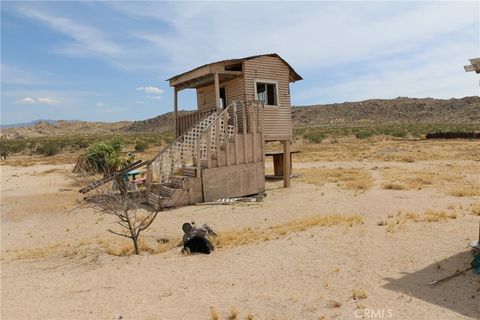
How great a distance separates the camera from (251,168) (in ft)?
49.6

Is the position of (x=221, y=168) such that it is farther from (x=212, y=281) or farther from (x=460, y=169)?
(x=460, y=169)

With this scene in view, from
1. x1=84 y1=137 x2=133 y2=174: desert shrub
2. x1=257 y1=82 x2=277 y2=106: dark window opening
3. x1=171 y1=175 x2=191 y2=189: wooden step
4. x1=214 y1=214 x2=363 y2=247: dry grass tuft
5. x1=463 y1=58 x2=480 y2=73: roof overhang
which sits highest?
x1=257 y1=82 x2=277 y2=106: dark window opening

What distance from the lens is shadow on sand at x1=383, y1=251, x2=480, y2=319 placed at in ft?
18.7

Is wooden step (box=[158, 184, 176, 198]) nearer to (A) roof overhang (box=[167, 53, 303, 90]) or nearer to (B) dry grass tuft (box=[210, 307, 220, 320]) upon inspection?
(A) roof overhang (box=[167, 53, 303, 90])

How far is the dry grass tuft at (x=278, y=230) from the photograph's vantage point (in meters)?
9.41

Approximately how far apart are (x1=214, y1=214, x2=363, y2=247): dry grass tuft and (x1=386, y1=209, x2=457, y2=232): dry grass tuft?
2.62ft

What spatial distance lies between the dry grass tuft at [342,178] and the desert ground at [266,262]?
1.56 m

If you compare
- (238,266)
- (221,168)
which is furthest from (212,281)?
(221,168)

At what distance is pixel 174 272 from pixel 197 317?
1909mm

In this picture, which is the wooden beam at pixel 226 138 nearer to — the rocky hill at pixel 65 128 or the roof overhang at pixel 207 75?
the roof overhang at pixel 207 75

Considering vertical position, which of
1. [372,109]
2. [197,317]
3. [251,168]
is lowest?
[197,317]

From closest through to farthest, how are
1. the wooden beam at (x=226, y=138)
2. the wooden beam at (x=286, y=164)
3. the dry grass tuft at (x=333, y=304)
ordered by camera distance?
the dry grass tuft at (x=333, y=304)
the wooden beam at (x=226, y=138)
the wooden beam at (x=286, y=164)

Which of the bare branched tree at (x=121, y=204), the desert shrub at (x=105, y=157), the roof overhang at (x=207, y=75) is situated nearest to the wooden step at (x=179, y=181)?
the bare branched tree at (x=121, y=204)

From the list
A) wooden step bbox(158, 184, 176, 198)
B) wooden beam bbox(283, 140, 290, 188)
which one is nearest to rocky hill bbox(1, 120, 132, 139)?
wooden beam bbox(283, 140, 290, 188)
